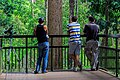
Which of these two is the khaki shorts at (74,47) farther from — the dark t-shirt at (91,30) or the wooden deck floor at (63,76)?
the wooden deck floor at (63,76)

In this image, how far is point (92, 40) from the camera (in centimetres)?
1165

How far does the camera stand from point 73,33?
37.9 ft

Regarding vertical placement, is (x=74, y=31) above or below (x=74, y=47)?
above

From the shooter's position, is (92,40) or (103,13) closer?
(92,40)

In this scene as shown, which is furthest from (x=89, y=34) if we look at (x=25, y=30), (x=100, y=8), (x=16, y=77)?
(x=25, y=30)

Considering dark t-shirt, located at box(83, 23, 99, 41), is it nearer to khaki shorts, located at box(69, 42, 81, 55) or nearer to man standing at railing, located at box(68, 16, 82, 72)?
man standing at railing, located at box(68, 16, 82, 72)

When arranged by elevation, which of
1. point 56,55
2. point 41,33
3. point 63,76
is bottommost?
point 63,76

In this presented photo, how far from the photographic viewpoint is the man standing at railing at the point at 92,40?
11.5 metres

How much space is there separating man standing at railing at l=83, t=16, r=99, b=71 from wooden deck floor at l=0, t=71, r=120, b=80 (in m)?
0.52

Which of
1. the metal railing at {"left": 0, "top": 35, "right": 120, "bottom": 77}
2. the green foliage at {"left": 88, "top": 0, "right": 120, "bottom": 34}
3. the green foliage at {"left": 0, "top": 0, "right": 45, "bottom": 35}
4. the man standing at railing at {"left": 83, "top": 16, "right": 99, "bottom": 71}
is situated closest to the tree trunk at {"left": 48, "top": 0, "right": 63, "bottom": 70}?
the metal railing at {"left": 0, "top": 35, "right": 120, "bottom": 77}

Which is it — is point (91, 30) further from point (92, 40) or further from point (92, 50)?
point (92, 50)

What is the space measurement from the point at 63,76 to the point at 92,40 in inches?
66.0

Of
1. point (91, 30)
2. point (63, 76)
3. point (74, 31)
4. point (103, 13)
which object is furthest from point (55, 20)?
point (103, 13)

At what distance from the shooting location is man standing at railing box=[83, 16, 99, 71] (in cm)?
1152
